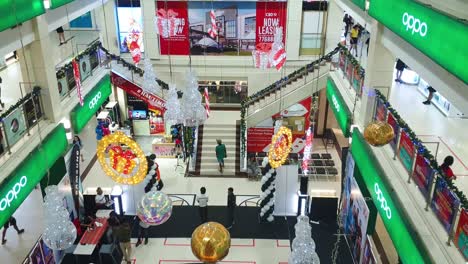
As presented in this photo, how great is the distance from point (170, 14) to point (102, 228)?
1010 cm

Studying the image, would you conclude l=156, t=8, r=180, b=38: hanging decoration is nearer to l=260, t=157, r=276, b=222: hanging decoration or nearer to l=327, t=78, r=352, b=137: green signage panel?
l=327, t=78, r=352, b=137: green signage panel

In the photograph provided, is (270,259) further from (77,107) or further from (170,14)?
(170,14)

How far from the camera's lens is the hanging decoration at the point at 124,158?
842 centimetres

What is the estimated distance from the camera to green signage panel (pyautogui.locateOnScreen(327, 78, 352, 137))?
11594 mm

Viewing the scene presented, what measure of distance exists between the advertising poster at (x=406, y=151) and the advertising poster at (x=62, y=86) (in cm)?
862

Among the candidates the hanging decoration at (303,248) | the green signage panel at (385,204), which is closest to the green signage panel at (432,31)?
the green signage panel at (385,204)

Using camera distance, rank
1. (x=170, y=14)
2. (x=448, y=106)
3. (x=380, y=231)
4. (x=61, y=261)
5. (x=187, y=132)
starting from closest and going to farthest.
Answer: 1. (x=61, y=261)
2. (x=380, y=231)
3. (x=448, y=106)
4. (x=187, y=132)
5. (x=170, y=14)

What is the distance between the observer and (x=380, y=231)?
12.9 m

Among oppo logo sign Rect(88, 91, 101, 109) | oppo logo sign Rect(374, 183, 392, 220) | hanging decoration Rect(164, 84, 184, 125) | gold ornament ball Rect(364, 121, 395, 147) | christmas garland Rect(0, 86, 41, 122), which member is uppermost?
gold ornament ball Rect(364, 121, 395, 147)

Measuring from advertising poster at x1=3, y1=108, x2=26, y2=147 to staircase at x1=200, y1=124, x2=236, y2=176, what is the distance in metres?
7.92

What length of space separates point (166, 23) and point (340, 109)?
7907 millimetres

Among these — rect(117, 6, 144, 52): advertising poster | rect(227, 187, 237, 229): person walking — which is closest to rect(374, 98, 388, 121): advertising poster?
rect(227, 187, 237, 229): person walking

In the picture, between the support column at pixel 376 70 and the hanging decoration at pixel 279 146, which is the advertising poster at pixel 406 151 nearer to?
the support column at pixel 376 70

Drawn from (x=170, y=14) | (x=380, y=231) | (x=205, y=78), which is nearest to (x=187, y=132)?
(x=205, y=78)
